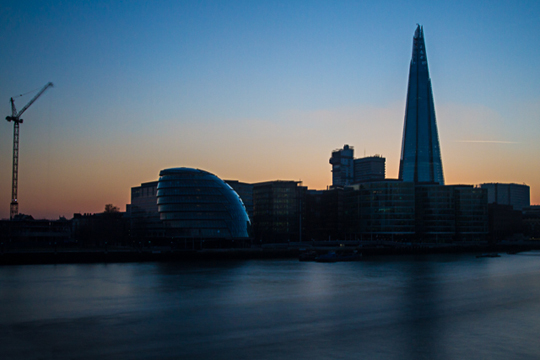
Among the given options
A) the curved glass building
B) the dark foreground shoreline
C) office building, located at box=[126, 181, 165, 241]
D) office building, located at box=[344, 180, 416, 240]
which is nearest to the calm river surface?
the dark foreground shoreline

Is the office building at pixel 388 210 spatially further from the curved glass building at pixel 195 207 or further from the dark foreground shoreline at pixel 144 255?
the curved glass building at pixel 195 207

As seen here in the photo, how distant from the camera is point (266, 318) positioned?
3322 centimetres

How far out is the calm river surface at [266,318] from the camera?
977 inches

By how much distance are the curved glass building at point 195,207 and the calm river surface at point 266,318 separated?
5729cm

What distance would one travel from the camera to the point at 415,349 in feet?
82.7

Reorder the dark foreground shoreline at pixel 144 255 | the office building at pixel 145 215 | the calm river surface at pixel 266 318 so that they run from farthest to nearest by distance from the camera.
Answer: the office building at pixel 145 215 < the dark foreground shoreline at pixel 144 255 < the calm river surface at pixel 266 318

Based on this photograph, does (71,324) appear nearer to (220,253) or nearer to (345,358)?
(345,358)

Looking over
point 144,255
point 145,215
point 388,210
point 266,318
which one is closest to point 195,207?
point 145,215

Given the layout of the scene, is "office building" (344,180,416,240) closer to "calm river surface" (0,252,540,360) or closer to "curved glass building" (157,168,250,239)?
"curved glass building" (157,168,250,239)

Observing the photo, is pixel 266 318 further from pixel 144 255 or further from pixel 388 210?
pixel 388 210

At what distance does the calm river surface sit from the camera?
24812mm

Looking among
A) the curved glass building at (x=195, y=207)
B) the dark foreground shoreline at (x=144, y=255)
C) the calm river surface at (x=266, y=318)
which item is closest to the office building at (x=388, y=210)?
the dark foreground shoreline at (x=144, y=255)

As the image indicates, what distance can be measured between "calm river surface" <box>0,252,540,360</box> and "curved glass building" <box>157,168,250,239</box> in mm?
57285

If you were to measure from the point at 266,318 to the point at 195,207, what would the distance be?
279 ft
